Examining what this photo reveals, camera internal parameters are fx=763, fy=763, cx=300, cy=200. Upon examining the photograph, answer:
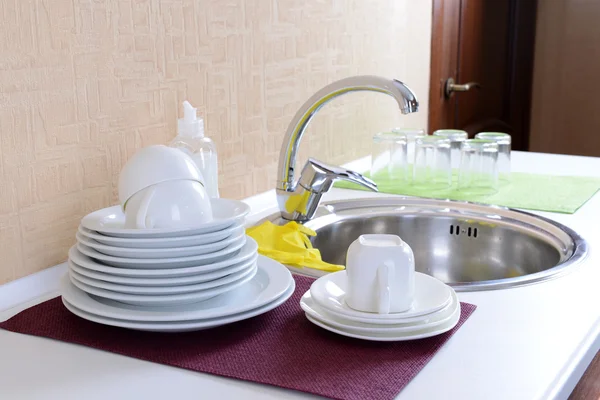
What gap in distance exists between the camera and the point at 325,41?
5.96 feet

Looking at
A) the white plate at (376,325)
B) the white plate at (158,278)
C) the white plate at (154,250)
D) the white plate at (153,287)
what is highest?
the white plate at (154,250)

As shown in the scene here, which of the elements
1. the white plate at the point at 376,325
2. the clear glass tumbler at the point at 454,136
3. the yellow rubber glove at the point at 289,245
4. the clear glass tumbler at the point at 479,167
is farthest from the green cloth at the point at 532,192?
the white plate at the point at 376,325

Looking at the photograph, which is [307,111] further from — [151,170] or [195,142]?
[151,170]

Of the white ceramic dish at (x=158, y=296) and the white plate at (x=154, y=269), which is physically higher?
the white plate at (x=154, y=269)

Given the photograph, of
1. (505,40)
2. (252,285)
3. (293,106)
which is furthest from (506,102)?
(252,285)

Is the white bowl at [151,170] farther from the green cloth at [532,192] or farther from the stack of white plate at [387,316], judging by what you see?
the green cloth at [532,192]

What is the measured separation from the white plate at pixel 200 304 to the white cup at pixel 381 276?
10 cm

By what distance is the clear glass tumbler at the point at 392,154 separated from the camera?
1.81 meters

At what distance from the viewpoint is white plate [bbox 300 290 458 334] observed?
0.89m

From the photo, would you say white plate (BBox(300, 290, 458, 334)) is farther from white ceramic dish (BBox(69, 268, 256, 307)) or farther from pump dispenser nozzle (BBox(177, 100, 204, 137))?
pump dispenser nozzle (BBox(177, 100, 204, 137))

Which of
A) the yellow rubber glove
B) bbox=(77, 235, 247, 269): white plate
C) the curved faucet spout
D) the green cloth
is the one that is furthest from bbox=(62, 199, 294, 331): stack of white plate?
the green cloth

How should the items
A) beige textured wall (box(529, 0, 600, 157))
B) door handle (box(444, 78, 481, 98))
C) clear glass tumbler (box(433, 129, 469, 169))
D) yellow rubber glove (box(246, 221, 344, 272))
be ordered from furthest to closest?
1. beige textured wall (box(529, 0, 600, 157))
2. door handle (box(444, 78, 481, 98))
3. clear glass tumbler (box(433, 129, 469, 169))
4. yellow rubber glove (box(246, 221, 344, 272))

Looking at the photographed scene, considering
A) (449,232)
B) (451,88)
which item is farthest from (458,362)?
(451,88)

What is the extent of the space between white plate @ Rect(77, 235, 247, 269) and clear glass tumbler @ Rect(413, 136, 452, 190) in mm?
923
